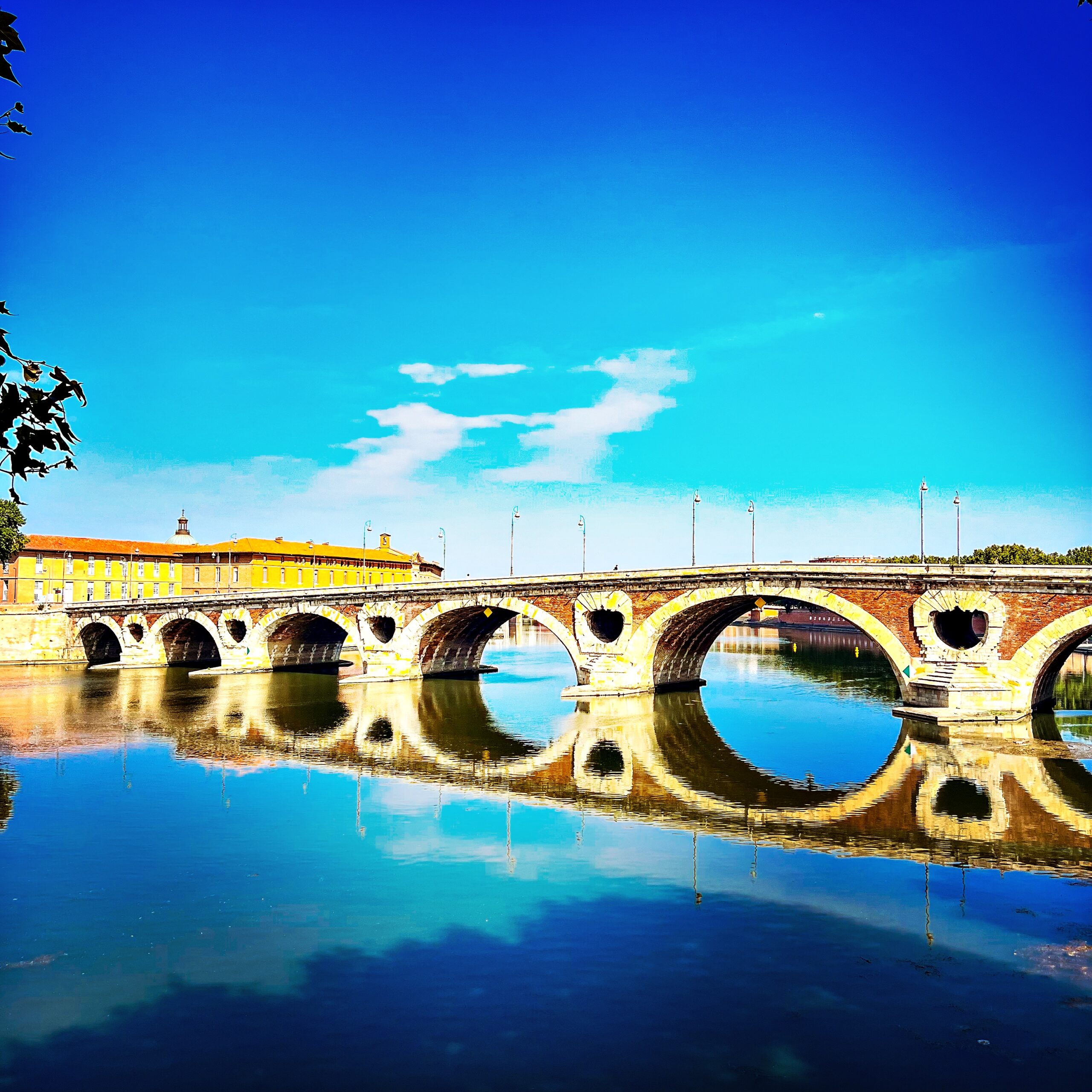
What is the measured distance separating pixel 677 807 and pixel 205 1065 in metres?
16.9

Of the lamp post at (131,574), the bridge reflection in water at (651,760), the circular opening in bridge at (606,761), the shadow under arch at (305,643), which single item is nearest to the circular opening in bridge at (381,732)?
the bridge reflection in water at (651,760)

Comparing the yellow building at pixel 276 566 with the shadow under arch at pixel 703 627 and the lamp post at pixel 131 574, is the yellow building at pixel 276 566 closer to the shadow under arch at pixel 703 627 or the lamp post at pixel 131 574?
the lamp post at pixel 131 574

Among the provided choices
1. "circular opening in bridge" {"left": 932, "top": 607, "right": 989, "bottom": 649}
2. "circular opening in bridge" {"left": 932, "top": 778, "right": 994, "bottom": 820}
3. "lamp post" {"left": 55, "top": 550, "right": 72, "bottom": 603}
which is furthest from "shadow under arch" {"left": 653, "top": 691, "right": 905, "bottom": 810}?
"lamp post" {"left": 55, "top": 550, "right": 72, "bottom": 603}

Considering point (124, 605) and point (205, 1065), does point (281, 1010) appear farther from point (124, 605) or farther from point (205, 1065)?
point (124, 605)

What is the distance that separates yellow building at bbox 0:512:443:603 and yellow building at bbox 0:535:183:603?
3.1 inches

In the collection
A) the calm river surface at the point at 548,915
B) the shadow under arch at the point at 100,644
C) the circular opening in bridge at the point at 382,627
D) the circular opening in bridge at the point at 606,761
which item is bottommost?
the calm river surface at the point at 548,915

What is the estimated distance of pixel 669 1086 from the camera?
444 inches

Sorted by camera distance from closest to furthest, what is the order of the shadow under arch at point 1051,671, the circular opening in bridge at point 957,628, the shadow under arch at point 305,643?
the shadow under arch at point 1051,671 < the circular opening in bridge at point 957,628 < the shadow under arch at point 305,643

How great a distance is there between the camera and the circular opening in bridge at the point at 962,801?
25078 mm

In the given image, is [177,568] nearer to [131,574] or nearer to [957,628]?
[131,574]

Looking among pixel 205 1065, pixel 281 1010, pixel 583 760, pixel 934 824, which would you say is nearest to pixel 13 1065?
pixel 205 1065

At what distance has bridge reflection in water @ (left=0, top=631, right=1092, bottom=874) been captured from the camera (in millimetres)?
23375

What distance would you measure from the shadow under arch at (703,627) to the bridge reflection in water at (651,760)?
2370mm

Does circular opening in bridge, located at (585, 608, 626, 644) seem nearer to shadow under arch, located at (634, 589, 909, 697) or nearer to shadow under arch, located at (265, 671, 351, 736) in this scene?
shadow under arch, located at (634, 589, 909, 697)
